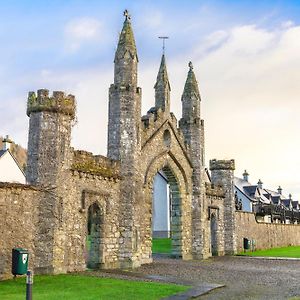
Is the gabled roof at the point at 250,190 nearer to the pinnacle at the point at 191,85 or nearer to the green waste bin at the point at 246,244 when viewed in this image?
the green waste bin at the point at 246,244

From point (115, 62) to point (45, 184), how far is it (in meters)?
9.24

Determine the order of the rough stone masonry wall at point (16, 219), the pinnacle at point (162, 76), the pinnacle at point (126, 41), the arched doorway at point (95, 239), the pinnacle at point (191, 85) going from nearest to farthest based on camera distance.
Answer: the rough stone masonry wall at point (16, 219), the arched doorway at point (95, 239), the pinnacle at point (126, 41), the pinnacle at point (162, 76), the pinnacle at point (191, 85)

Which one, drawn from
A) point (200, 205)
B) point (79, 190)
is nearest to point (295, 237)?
point (200, 205)

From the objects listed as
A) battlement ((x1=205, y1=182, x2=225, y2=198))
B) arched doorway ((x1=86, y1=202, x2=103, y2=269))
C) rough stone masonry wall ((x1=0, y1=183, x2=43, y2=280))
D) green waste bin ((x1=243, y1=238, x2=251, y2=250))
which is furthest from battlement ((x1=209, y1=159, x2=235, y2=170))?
rough stone masonry wall ((x1=0, y1=183, x2=43, y2=280))

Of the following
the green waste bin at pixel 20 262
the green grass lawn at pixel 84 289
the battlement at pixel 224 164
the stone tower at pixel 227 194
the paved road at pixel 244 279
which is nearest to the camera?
the green grass lawn at pixel 84 289

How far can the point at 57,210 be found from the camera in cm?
1783

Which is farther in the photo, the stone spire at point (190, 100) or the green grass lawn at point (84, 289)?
the stone spire at point (190, 100)

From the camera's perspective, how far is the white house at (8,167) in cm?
4050

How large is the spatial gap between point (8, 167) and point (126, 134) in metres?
21.4

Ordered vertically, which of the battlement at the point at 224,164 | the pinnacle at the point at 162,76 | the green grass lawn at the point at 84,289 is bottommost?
the green grass lawn at the point at 84,289

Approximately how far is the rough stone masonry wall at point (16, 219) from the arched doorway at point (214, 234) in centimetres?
1913

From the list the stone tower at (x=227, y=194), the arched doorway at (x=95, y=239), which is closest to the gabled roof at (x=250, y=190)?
the stone tower at (x=227, y=194)

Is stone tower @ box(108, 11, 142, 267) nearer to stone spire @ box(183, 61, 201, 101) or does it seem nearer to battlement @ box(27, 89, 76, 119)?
battlement @ box(27, 89, 76, 119)

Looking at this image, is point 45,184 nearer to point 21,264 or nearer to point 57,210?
point 57,210
